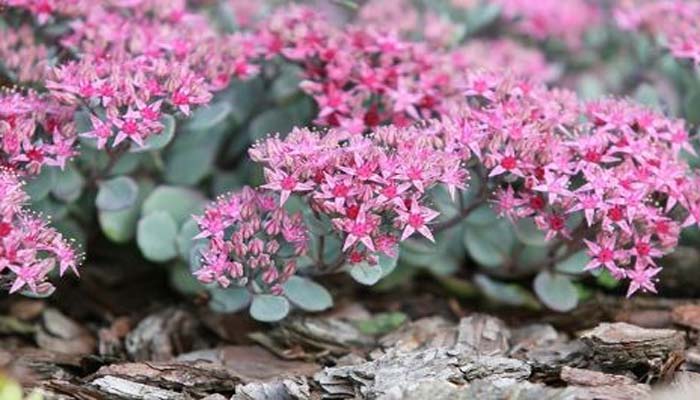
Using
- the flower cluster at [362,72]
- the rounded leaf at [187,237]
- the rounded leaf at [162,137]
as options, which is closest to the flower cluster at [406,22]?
the flower cluster at [362,72]

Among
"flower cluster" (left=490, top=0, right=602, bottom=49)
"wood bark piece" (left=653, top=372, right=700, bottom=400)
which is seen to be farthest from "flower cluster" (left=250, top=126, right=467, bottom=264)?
"flower cluster" (left=490, top=0, right=602, bottom=49)

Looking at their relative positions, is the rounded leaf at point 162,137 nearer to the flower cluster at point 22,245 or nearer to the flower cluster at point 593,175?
the flower cluster at point 22,245

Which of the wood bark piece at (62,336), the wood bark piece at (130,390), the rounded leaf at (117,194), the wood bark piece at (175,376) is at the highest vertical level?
the rounded leaf at (117,194)

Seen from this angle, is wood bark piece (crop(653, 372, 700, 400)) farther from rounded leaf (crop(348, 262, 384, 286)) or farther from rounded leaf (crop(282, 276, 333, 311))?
rounded leaf (crop(282, 276, 333, 311))

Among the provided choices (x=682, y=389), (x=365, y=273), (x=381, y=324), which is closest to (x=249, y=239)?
(x=365, y=273)

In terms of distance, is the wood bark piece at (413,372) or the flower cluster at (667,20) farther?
the flower cluster at (667,20)

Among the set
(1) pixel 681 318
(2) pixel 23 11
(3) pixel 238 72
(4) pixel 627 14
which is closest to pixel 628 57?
(4) pixel 627 14
